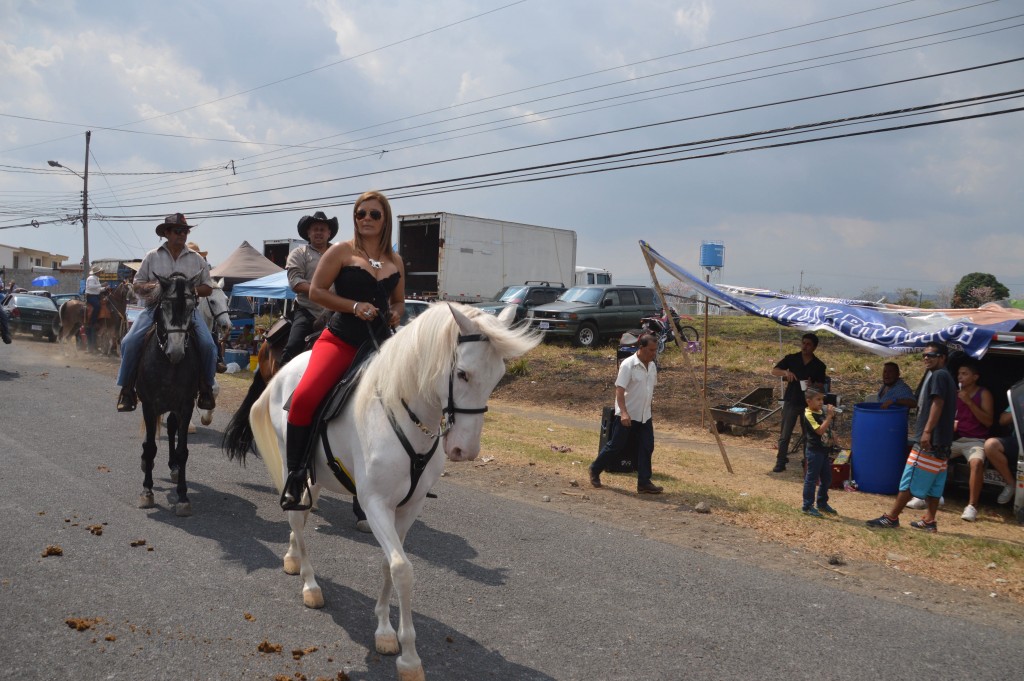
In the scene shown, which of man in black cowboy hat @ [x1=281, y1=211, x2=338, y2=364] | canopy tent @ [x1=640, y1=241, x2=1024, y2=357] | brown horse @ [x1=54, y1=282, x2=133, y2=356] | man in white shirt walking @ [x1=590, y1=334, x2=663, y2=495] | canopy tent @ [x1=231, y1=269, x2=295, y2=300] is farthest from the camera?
brown horse @ [x1=54, y1=282, x2=133, y2=356]

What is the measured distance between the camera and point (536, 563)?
573cm

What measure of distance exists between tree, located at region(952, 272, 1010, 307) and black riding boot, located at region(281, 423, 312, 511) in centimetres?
2646

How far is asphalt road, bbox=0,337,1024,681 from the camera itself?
394 cm

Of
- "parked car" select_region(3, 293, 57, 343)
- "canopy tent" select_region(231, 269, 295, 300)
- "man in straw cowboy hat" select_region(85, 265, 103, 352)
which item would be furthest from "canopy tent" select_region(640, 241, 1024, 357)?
"parked car" select_region(3, 293, 57, 343)

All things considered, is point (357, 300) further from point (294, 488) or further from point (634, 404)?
point (634, 404)

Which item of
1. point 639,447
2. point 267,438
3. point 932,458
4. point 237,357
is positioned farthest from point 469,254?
point 267,438

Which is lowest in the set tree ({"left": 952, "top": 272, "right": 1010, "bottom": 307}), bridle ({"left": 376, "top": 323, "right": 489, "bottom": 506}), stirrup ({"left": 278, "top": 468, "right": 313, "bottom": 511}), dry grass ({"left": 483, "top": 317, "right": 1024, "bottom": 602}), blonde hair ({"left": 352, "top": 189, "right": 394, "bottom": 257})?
dry grass ({"left": 483, "top": 317, "right": 1024, "bottom": 602})

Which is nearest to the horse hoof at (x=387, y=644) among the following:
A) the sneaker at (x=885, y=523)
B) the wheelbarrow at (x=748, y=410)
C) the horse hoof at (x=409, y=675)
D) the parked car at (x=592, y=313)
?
the horse hoof at (x=409, y=675)

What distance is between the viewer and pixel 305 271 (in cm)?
694

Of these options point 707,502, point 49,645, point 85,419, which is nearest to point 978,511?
point 707,502

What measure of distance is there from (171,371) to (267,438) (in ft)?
7.79

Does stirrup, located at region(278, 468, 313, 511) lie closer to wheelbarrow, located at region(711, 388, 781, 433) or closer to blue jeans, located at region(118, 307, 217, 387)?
blue jeans, located at region(118, 307, 217, 387)

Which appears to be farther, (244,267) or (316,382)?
(244,267)

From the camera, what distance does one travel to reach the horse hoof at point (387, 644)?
13.1 feet
